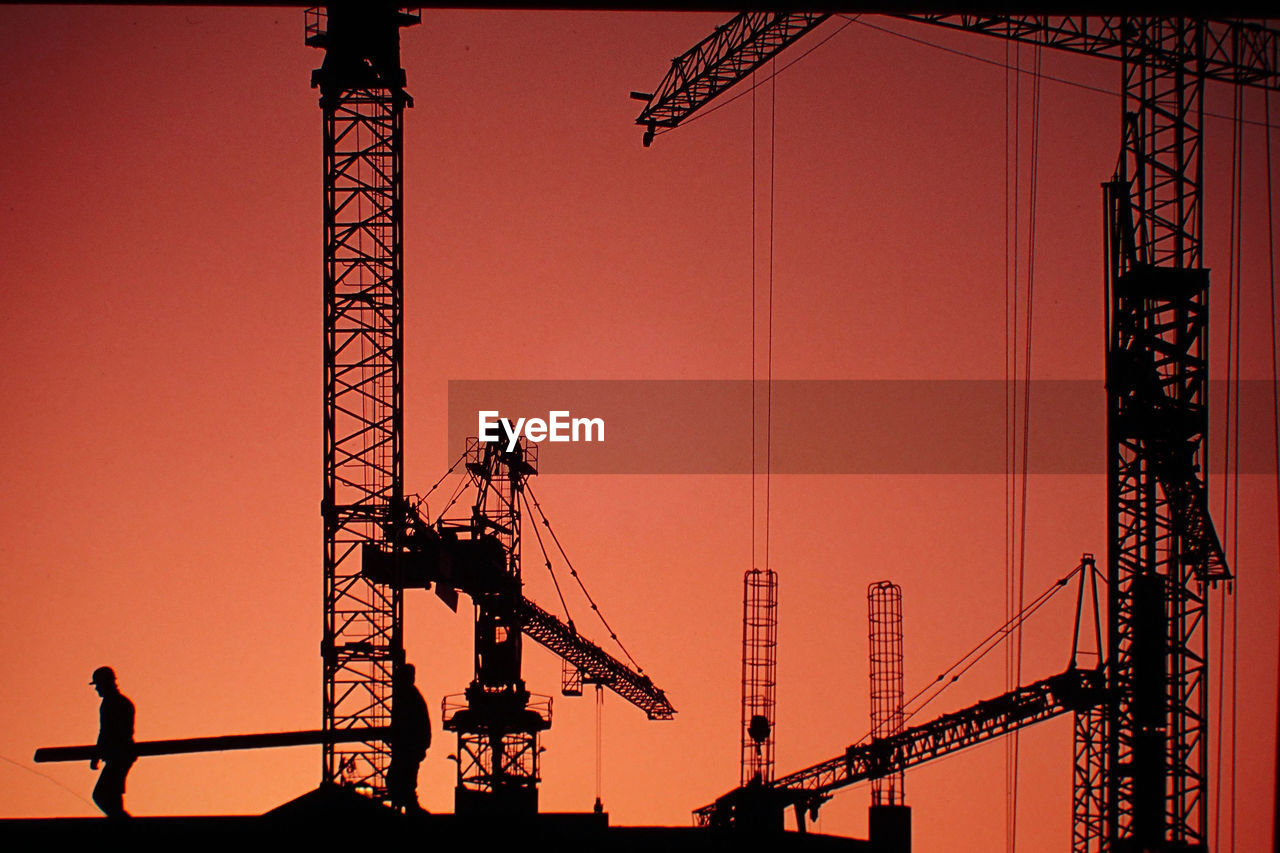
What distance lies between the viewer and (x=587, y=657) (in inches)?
1193

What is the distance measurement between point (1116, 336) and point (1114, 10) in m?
20.5

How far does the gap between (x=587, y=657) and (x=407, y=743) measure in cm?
1954

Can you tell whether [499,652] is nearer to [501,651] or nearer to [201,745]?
[501,651]

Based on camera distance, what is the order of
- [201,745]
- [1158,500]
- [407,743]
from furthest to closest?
[1158,500]
[407,743]
[201,745]

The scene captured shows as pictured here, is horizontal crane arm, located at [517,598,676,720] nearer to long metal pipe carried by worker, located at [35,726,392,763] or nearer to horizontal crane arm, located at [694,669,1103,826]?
horizontal crane arm, located at [694,669,1103,826]

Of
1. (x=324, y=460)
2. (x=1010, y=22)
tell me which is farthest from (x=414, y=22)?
(x=1010, y=22)

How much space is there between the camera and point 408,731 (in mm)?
11062

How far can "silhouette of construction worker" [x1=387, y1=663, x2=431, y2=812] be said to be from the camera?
1105 cm

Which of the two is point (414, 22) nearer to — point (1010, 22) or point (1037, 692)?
point (1010, 22)

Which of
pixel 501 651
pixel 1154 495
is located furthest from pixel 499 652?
pixel 1154 495

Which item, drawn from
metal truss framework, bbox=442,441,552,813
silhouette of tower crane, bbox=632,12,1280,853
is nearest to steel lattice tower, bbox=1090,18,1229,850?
silhouette of tower crane, bbox=632,12,1280,853

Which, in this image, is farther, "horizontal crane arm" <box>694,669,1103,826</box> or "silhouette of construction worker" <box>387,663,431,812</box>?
"horizontal crane arm" <box>694,669,1103,826</box>

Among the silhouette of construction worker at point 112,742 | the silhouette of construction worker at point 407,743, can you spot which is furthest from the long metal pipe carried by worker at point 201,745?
the silhouette of construction worker at point 407,743

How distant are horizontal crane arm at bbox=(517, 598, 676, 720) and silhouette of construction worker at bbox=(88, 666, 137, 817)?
1938 cm
